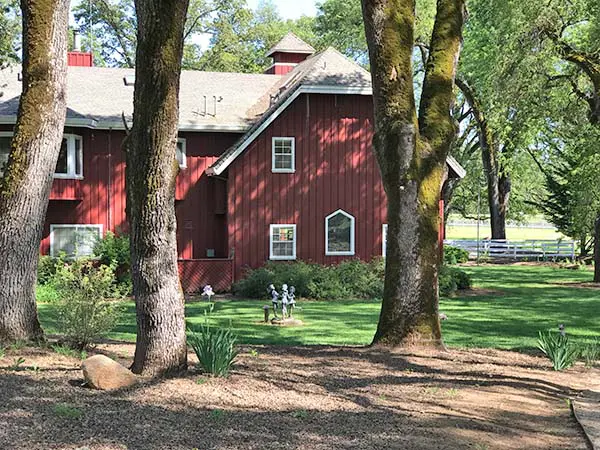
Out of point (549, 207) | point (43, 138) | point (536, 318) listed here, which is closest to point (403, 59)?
point (43, 138)

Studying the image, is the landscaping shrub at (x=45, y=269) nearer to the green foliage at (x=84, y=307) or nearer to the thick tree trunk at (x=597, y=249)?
the green foliage at (x=84, y=307)

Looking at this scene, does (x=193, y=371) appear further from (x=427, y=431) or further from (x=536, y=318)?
(x=536, y=318)

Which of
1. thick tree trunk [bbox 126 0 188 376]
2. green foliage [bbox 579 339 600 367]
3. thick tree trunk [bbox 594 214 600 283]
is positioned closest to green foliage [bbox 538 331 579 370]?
green foliage [bbox 579 339 600 367]

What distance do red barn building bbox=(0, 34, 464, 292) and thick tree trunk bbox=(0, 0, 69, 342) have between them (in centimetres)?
1428

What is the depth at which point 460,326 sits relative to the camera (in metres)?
16.2

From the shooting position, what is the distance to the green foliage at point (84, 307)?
917cm

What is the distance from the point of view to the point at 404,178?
10.6 metres

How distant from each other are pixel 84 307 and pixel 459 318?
10.6 meters

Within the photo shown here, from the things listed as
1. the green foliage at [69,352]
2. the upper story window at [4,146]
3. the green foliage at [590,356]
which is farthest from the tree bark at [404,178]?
the upper story window at [4,146]

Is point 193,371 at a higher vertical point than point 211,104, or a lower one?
lower

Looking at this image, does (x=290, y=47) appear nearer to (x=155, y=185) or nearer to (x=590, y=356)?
(x=590, y=356)

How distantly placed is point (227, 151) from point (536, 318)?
11547 mm

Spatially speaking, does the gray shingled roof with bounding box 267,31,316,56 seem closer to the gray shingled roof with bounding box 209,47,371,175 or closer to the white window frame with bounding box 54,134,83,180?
the gray shingled roof with bounding box 209,47,371,175

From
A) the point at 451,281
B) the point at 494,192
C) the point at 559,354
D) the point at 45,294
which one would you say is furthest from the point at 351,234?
the point at 494,192
